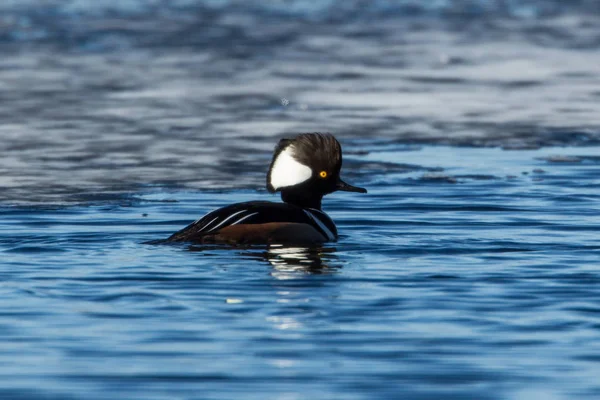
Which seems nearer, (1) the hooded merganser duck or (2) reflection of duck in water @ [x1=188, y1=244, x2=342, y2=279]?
(2) reflection of duck in water @ [x1=188, y1=244, x2=342, y2=279]

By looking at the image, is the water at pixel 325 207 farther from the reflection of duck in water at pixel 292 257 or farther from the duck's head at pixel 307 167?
the duck's head at pixel 307 167

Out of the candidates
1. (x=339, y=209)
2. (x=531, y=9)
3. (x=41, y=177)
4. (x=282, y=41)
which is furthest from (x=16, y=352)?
(x=531, y=9)

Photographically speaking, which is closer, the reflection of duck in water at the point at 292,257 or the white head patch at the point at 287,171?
the reflection of duck in water at the point at 292,257

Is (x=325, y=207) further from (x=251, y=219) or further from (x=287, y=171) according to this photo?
(x=251, y=219)

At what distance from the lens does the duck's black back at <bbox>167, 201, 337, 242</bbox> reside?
8.80 m

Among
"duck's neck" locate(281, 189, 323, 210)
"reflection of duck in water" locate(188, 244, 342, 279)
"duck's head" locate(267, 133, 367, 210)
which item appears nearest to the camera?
"reflection of duck in water" locate(188, 244, 342, 279)

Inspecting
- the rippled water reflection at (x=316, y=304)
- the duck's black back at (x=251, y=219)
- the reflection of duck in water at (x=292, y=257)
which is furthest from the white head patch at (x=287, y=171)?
the reflection of duck in water at (x=292, y=257)

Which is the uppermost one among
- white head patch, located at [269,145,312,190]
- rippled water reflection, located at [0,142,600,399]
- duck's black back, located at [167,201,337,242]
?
white head patch, located at [269,145,312,190]

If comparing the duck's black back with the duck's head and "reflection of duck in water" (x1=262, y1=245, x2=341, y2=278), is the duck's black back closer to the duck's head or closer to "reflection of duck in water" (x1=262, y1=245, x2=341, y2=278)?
"reflection of duck in water" (x1=262, y1=245, x2=341, y2=278)

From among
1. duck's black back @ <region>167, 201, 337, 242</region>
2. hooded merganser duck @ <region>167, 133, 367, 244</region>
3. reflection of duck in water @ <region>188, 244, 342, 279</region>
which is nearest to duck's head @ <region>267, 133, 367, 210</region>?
hooded merganser duck @ <region>167, 133, 367, 244</region>

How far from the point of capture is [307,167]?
31.4 ft

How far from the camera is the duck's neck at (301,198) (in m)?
9.68

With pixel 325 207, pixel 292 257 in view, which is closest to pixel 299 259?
A: pixel 292 257

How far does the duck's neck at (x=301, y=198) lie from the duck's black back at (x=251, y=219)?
34 cm
